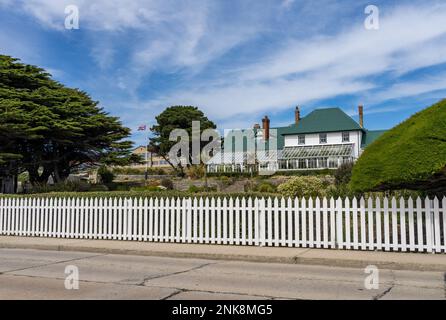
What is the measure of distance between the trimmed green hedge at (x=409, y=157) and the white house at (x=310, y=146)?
4176 centimetres

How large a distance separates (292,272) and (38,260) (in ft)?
19.6

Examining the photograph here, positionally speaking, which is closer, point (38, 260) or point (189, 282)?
point (189, 282)

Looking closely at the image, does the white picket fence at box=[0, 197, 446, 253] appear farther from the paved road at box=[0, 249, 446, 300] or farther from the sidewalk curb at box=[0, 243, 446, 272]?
the paved road at box=[0, 249, 446, 300]

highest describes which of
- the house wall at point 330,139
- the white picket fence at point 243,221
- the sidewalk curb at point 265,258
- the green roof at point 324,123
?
the green roof at point 324,123

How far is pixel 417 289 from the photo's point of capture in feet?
22.9

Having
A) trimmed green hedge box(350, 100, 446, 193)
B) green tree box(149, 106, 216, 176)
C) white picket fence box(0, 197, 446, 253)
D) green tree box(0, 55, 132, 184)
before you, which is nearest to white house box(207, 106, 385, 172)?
green tree box(149, 106, 216, 176)

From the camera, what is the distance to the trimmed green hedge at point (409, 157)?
9.19 metres

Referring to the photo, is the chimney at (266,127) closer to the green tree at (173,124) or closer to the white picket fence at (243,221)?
the green tree at (173,124)

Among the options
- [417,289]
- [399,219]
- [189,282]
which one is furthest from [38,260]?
[399,219]

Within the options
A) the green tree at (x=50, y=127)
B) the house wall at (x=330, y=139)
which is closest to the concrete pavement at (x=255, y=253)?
the green tree at (x=50, y=127)

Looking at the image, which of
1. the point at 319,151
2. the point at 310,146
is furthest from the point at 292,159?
the point at 310,146

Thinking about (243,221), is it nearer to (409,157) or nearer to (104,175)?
(409,157)

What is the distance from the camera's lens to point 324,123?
59.1 m
